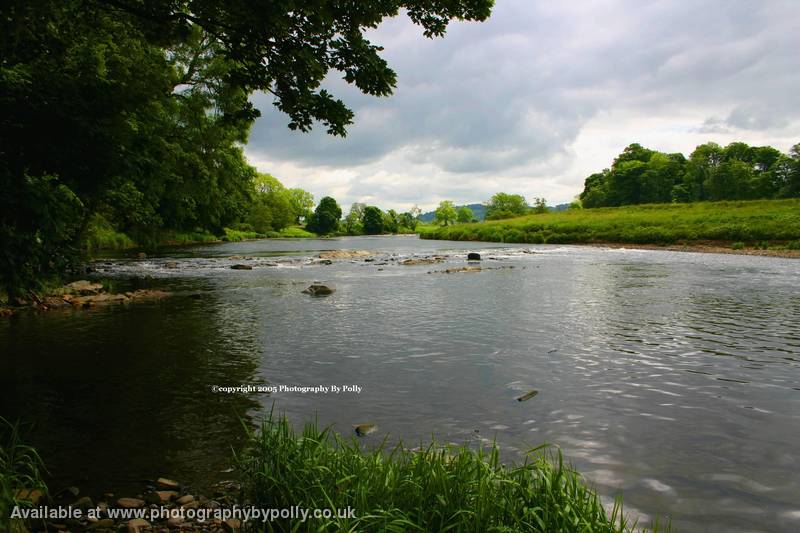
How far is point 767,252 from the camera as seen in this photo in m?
51.1

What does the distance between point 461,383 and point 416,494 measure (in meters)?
6.15

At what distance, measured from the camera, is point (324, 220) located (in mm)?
181625

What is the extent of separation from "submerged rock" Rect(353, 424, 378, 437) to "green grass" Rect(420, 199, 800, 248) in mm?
60825

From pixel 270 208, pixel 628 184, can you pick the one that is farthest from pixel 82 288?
pixel 628 184

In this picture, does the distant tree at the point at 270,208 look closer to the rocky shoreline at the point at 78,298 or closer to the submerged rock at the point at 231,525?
the rocky shoreline at the point at 78,298

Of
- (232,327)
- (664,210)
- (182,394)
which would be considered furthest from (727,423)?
(664,210)

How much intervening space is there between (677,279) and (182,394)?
99.9 ft

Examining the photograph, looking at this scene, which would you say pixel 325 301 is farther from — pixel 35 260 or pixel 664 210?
pixel 664 210

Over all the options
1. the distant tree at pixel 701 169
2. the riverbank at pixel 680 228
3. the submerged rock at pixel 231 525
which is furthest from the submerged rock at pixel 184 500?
the distant tree at pixel 701 169

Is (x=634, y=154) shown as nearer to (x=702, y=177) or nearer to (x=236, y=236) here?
(x=702, y=177)

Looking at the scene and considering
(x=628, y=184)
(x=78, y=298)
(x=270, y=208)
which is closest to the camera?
(x=78, y=298)

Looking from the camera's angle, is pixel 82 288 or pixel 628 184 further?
pixel 628 184

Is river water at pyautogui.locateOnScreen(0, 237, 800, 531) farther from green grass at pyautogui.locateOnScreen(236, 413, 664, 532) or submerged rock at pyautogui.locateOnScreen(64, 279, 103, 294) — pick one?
submerged rock at pyautogui.locateOnScreen(64, 279, 103, 294)

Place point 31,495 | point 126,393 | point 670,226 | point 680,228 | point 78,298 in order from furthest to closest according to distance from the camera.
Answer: point 670,226, point 680,228, point 78,298, point 126,393, point 31,495
